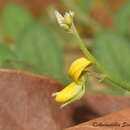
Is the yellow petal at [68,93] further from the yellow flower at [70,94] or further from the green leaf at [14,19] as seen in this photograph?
the green leaf at [14,19]

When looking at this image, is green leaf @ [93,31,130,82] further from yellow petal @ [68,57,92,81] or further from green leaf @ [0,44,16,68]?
yellow petal @ [68,57,92,81]

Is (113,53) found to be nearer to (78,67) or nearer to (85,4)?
(78,67)

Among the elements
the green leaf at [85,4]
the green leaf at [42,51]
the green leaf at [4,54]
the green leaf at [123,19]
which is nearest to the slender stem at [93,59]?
the green leaf at [4,54]

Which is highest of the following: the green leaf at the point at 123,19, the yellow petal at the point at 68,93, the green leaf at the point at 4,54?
the yellow petal at the point at 68,93

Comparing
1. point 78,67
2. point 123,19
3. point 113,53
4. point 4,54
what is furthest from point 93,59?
point 123,19

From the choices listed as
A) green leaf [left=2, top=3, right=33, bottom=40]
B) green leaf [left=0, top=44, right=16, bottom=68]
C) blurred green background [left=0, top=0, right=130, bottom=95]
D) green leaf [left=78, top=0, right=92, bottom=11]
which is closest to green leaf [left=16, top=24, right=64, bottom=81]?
blurred green background [left=0, top=0, right=130, bottom=95]

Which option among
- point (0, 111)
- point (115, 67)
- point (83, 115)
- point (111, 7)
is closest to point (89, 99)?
point (83, 115)

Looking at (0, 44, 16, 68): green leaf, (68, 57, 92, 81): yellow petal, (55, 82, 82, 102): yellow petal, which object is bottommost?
(0, 44, 16, 68): green leaf
